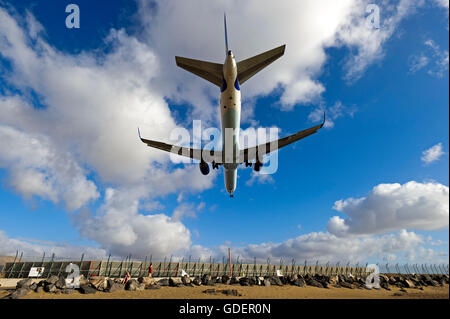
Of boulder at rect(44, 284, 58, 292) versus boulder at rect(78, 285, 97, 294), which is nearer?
boulder at rect(44, 284, 58, 292)

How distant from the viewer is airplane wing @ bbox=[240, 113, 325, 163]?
24.1 meters

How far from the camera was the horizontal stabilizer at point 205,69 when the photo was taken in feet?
72.7

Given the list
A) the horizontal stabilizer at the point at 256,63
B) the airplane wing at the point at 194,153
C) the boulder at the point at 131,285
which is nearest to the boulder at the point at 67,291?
the boulder at the point at 131,285

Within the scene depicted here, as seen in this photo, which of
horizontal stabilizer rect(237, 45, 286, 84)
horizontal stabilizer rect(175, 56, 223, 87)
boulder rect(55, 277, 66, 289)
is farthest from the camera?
horizontal stabilizer rect(175, 56, 223, 87)

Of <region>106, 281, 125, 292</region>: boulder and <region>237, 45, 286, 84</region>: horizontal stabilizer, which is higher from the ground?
<region>237, 45, 286, 84</region>: horizontal stabilizer

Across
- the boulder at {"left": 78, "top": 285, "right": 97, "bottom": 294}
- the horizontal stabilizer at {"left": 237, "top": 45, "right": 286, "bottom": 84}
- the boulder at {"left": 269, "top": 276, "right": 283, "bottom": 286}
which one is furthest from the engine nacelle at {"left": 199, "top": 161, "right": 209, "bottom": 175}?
the boulder at {"left": 269, "top": 276, "right": 283, "bottom": 286}

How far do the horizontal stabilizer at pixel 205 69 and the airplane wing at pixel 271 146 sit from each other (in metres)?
8.53

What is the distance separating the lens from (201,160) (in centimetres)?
2744

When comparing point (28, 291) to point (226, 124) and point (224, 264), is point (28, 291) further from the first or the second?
point (224, 264)

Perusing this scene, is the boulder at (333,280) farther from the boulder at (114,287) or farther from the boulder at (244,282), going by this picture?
the boulder at (114,287)

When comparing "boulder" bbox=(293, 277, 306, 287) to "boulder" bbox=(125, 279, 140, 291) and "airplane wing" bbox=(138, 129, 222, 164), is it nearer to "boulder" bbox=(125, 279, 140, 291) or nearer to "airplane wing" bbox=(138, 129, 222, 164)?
"airplane wing" bbox=(138, 129, 222, 164)

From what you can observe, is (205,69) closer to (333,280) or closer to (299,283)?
(299,283)

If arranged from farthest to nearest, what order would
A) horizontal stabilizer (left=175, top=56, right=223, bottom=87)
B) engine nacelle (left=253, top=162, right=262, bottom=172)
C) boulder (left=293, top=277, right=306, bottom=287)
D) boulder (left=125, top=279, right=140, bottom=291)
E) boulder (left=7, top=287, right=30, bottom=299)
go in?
boulder (left=293, top=277, right=306, bottom=287), engine nacelle (left=253, top=162, right=262, bottom=172), horizontal stabilizer (left=175, top=56, right=223, bottom=87), boulder (left=125, top=279, right=140, bottom=291), boulder (left=7, top=287, right=30, bottom=299)

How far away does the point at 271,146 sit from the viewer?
26.6 meters
